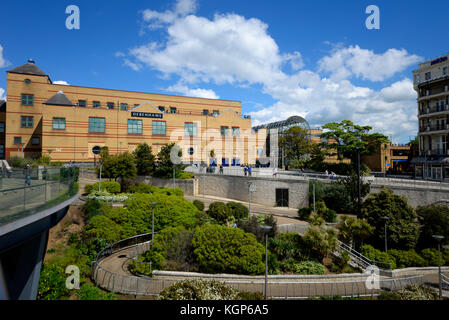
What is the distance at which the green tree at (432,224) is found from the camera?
18.0m

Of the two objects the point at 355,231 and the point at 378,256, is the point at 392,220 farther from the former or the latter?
the point at 378,256

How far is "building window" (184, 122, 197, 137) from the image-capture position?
5103cm

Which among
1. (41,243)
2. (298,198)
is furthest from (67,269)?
(298,198)

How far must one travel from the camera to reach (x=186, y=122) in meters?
51.4

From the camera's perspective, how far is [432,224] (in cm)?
1825

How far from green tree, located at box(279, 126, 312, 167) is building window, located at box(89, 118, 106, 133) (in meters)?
32.0

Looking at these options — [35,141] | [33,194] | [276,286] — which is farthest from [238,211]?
[35,141]

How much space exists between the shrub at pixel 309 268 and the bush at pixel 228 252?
7.56 ft

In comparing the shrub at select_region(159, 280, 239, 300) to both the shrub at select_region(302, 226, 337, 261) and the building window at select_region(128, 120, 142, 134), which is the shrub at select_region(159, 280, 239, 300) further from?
the building window at select_region(128, 120, 142, 134)

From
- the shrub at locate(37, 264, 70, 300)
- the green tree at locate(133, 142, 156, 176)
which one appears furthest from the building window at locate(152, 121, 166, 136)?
the shrub at locate(37, 264, 70, 300)

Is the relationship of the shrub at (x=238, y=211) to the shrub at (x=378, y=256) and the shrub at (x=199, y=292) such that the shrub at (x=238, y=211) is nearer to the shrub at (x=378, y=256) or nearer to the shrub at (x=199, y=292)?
the shrub at (x=378, y=256)

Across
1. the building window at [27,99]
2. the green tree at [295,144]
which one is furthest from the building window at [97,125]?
the green tree at [295,144]

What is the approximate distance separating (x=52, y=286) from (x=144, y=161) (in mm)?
26034
